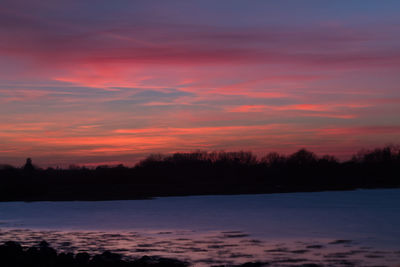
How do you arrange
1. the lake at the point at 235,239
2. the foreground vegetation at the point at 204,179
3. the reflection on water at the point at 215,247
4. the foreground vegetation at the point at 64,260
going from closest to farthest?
1. the foreground vegetation at the point at 64,260
2. the reflection on water at the point at 215,247
3. the lake at the point at 235,239
4. the foreground vegetation at the point at 204,179

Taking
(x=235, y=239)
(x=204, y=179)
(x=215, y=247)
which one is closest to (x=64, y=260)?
(x=215, y=247)

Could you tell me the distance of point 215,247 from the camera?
25.0 metres

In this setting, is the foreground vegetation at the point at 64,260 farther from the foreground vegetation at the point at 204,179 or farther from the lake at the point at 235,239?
the foreground vegetation at the point at 204,179

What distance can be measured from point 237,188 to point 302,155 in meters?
41.7

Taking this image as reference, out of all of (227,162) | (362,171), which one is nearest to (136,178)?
(227,162)

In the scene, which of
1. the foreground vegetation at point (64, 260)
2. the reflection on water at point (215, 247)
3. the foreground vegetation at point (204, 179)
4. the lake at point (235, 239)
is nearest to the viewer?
the foreground vegetation at point (64, 260)

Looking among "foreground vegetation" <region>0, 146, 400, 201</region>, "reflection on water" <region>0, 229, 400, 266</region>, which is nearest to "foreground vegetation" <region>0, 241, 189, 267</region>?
"reflection on water" <region>0, 229, 400, 266</region>

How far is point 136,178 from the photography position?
111562 mm

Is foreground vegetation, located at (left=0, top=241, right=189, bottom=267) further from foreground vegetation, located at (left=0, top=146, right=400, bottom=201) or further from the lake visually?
foreground vegetation, located at (left=0, top=146, right=400, bottom=201)

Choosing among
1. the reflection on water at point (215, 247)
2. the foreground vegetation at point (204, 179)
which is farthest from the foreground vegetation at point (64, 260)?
the foreground vegetation at point (204, 179)

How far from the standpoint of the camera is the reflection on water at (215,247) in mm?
21328

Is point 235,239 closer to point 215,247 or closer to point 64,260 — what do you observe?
point 215,247

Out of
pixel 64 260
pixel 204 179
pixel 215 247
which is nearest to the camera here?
pixel 64 260

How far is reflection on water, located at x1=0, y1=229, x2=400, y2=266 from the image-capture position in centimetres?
2133
